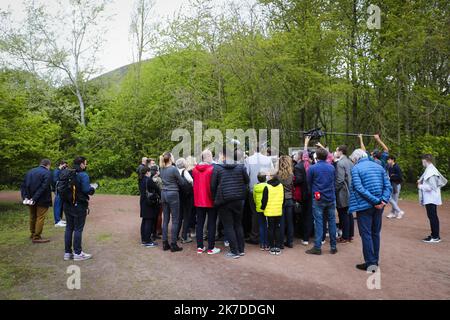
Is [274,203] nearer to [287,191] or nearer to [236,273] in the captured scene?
[287,191]

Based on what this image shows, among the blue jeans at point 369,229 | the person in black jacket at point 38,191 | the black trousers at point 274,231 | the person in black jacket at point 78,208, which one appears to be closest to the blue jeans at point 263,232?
the black trousers at point 274,231

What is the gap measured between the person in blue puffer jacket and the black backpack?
15.8ft

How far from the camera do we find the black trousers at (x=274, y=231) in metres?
6.89

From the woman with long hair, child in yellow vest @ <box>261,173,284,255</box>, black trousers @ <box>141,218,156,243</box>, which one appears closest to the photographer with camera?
black trousers @ <box>141,218,156,243</box>

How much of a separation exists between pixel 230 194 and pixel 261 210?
811 millimetres

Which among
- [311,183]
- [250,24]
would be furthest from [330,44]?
[311,183]

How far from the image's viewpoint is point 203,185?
6.88 m

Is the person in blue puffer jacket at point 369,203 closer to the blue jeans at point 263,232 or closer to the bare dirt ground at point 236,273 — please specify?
the bare dirt ground at point 236,273

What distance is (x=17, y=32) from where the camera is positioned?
22.5 m

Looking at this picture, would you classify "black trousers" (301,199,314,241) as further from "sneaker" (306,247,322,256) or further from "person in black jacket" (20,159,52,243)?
"person in black jacket" (20,159,52,243)

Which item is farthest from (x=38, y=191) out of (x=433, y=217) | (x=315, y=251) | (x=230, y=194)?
(x=433, y=217)

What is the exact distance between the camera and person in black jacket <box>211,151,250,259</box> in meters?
6.50
